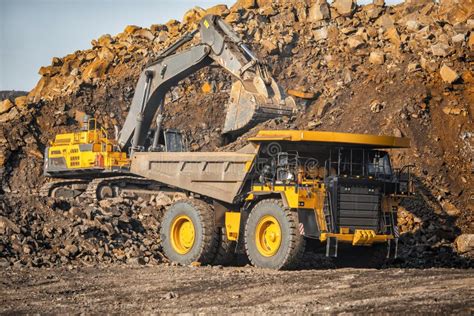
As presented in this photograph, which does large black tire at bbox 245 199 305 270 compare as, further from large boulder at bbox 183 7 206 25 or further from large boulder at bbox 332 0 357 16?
large boulder at bbox 183 7 206 25

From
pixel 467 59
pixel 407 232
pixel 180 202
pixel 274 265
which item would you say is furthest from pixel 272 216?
pixel 467 59

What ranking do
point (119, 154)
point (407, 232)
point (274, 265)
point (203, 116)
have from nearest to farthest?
point (274, 265) < point (407, 232) < point (119, 154) < point (203, 116)

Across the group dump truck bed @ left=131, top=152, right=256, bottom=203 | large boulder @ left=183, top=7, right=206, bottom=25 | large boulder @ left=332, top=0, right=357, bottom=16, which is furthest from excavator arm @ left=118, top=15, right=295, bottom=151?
large boulder @ left=183, top=7, right=206, bottom=25

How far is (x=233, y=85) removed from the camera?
18938 millimetres

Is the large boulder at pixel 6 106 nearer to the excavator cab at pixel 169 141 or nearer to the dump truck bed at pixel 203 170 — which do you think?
the excavator cab at pixel 169 141

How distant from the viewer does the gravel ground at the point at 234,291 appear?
10242mm

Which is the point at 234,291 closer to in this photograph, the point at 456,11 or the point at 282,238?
the point at 282,238

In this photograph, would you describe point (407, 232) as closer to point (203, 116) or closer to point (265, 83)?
point (265, 83)

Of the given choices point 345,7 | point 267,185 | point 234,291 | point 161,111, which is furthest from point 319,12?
point 234,291

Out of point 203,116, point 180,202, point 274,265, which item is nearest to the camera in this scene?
point 274,265

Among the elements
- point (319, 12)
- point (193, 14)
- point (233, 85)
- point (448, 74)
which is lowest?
point (233, 85)

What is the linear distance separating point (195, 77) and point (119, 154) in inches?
474

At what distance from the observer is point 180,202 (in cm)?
1761

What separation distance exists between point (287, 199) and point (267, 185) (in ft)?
2.62
